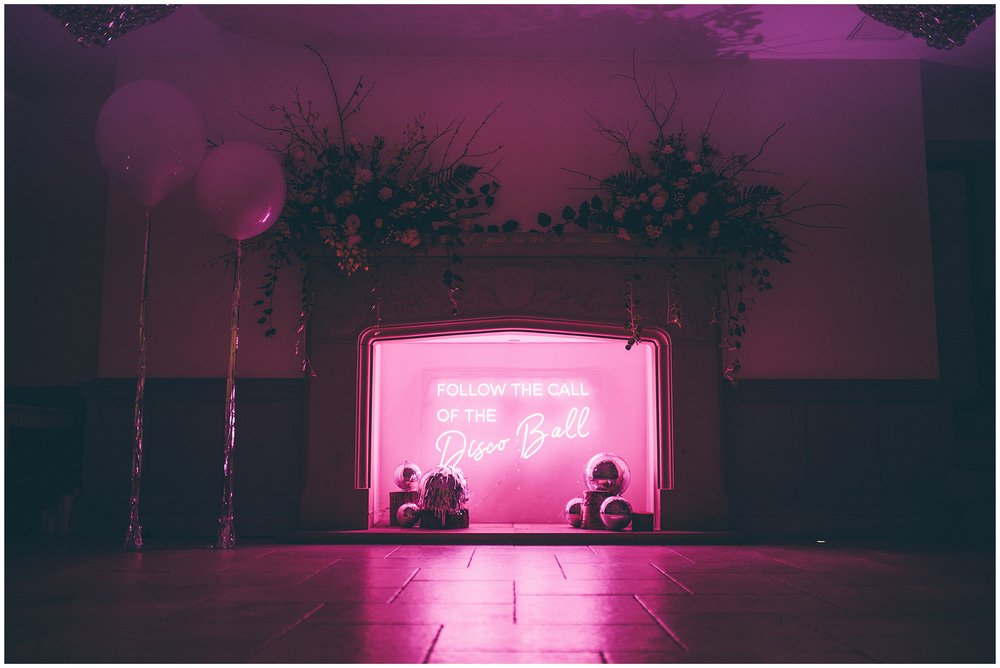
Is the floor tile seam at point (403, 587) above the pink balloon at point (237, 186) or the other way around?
the other way around

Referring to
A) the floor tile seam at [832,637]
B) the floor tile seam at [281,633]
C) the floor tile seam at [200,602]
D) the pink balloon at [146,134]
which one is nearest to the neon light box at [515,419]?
the pink balloon at [146,134]

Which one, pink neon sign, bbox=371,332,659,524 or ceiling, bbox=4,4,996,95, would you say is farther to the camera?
pink neon sign, bbox=371,332,659,524

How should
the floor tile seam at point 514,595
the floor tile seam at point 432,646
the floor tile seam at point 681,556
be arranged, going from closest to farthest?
the floor tile seam at point 432,646 → the floor tile seam at point 514,595 → the floor tile seam at point 681,556

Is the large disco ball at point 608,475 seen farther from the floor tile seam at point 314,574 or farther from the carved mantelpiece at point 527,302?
the floor tile seam at point 314,574

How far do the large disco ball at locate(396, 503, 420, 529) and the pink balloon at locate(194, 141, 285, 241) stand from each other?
200 cm

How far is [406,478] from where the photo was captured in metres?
5.08

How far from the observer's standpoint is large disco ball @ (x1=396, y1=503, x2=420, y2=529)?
16.1 ft

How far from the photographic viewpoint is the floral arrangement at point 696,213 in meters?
4.85

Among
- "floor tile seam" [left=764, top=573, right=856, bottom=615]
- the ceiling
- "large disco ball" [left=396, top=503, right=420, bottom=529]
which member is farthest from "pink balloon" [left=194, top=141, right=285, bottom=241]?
"floor tile seam" [left=764, top=573, right=856, bottom=615]

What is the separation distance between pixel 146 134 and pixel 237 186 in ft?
1.70

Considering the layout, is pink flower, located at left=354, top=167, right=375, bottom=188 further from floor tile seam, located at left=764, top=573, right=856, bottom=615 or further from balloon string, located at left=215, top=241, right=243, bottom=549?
floor tile seam, located at left=764, top=573, right=856, bottom=615

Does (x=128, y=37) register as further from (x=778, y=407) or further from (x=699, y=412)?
(x=778, y=407)

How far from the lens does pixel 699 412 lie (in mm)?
4875

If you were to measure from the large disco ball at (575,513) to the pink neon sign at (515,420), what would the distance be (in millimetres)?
381
